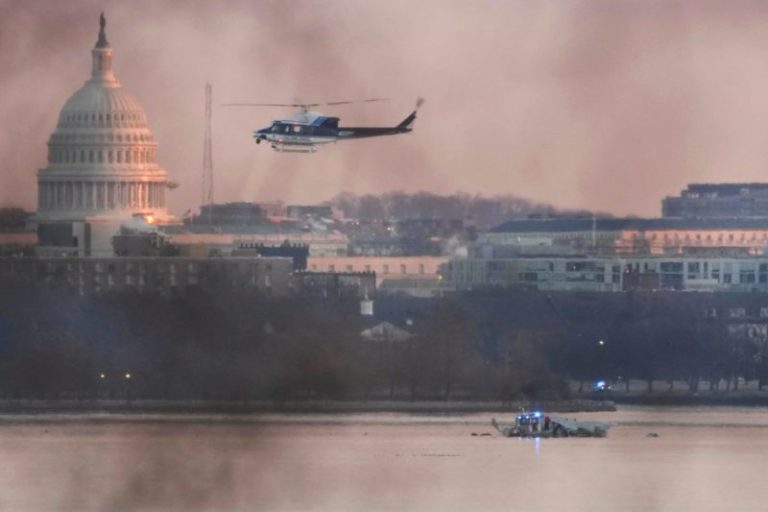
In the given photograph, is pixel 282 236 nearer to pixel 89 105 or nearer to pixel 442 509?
pixel 89 105

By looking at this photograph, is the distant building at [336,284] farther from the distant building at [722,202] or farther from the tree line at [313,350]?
the distant building at [722,202]

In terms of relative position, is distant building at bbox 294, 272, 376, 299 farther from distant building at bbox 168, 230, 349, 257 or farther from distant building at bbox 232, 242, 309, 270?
distant building at bbox 168, 230, 349, 257

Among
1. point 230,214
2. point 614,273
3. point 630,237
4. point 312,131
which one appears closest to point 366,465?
point 312,131

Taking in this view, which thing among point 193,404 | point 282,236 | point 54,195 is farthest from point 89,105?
point 193,404

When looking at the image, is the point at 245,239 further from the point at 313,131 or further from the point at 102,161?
the point at 313,131

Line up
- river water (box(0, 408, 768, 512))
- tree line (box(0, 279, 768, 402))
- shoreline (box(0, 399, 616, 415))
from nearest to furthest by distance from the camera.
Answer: river water (box(0, 408, 768, 512)) → shoreline (box(0, 399, 616, 415)) → tree line (box(0, 279, 768, 402))

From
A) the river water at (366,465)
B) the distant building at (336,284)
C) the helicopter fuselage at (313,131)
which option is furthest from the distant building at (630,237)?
the helicopter fuselage at (313,131)

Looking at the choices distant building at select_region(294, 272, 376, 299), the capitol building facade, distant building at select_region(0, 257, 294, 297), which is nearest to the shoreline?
distant building at select_region(0, 257, 294, 297)
